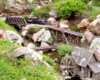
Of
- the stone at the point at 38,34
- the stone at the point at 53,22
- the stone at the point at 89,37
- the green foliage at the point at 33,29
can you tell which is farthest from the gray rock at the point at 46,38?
the stone at the point at 89,37

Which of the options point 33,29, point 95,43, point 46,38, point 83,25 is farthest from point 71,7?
point 95,43

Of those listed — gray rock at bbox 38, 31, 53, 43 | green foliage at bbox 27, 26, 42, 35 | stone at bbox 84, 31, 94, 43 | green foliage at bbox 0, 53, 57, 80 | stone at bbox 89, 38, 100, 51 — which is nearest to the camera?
green foliage at bbox 0, 53, 57, 80

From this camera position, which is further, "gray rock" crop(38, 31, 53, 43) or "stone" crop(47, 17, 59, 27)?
"stone" crop(47, 17, 59, 27)

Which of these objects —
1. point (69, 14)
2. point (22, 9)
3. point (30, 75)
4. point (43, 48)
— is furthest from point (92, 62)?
point (22, 9)

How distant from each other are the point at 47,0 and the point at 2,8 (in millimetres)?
14512

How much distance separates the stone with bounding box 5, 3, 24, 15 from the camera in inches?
Result: 968

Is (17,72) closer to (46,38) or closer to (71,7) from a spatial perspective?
(46,38)

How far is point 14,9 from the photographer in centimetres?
2505

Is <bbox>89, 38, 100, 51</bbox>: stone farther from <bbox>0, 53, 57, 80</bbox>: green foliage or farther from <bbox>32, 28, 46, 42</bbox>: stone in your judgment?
<bbox>32, 28, 46, 42</bbox>: stone

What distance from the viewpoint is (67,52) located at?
9680mm

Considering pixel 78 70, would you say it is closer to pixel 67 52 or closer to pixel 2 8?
pixel 67 52

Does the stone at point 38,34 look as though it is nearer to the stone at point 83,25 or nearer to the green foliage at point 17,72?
the stone at point 83,25

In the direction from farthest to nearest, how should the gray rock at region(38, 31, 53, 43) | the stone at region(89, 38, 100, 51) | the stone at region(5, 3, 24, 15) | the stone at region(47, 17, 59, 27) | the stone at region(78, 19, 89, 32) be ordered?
the stone at region(5, 3, 24, 15) < the stone at region(47, 17, 59, 27) < the gray rock at region(38, 31, 53, 43) < the stone at region(78, 19, 89, 32) < the stone at region(89, 38, 100, 51)

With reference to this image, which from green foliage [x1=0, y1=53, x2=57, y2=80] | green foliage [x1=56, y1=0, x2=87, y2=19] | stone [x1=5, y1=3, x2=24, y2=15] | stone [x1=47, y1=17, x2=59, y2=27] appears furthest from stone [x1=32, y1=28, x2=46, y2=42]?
stone [x1=5, y1=3, x2=24, y2=15]
